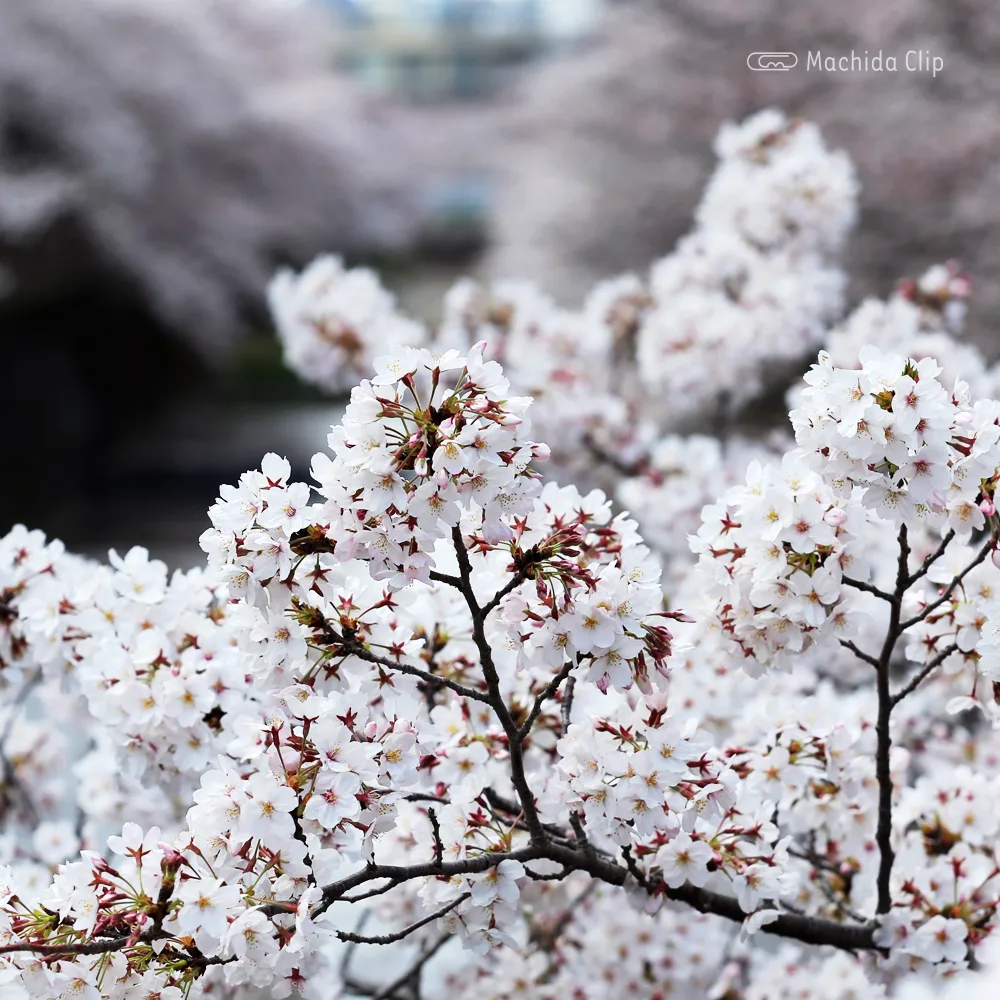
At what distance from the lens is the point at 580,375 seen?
247 cm

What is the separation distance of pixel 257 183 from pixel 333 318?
368 inches

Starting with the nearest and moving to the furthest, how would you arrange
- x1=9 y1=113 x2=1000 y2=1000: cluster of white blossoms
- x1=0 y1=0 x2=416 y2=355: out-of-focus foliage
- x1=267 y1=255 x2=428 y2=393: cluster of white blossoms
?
x1=9 y1=113 x2=1000 y2=1000: cluster of white blossoms < x1=267 y1=255 x2=428 y2=393: cluster of white blossoms < x1=0 y1=0 x2=416 y2=355: out-of-focus foliage

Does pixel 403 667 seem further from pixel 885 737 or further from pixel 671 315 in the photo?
pixel 671 315

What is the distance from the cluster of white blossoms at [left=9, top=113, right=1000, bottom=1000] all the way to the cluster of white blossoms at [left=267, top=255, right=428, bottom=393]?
40.6 inches

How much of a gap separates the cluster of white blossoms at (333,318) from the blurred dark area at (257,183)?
3.74 m

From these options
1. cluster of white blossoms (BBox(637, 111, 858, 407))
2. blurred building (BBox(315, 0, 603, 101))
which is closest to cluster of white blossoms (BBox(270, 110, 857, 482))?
cluster of white blossoms (BBox(637, 111, 858, 407))

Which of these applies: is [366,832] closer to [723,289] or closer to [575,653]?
[575,653]

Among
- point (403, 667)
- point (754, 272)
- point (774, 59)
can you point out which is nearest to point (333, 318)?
point (754, 272)

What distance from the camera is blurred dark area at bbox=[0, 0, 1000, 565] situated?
647 centimetres

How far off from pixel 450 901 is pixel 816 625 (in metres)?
0.43

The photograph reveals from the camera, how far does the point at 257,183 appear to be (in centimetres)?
1126

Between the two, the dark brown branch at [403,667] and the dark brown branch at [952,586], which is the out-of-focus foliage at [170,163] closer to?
the dark brown branch at [403,667]

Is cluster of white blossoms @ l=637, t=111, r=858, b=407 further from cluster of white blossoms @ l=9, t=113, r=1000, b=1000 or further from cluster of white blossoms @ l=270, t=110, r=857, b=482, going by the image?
cluster of white blossoms @ l=9, t=113, r=1000, b=1000

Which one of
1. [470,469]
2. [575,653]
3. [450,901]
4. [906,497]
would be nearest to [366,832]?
[450,901]
